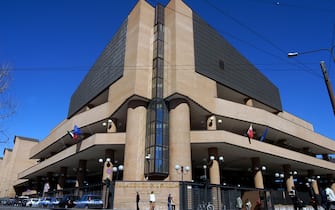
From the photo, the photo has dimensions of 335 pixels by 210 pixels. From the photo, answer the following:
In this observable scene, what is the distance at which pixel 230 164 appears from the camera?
45.0m

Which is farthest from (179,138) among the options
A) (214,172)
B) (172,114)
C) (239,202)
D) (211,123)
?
(239,202)

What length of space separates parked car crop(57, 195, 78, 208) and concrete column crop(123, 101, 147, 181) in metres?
6.21

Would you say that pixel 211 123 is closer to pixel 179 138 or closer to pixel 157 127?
pixel 179 138

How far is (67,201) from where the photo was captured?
26609 mm

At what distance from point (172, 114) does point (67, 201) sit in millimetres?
14598

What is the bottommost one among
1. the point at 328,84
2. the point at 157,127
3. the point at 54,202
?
the point at 54,202

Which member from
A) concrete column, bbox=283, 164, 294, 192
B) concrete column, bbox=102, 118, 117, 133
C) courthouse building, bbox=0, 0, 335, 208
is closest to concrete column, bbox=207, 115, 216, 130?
courthouse building, bbox=0, 0, 335, 208

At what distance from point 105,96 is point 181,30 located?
15354 mm

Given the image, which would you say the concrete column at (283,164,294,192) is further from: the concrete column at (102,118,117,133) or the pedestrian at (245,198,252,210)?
the concrete column at (102,118,117,133)

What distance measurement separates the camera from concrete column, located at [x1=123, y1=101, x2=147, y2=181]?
3091 cm

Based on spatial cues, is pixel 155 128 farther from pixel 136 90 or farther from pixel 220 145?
pixel 220 145

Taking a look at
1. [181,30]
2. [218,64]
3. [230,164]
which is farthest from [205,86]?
[230,164]

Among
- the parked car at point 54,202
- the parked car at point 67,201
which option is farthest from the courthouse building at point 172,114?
the parked car at point 54,202

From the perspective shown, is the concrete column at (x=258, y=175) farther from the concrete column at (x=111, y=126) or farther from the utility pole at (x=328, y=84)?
the utility pole at (x=328, y=84)
